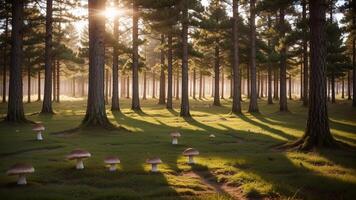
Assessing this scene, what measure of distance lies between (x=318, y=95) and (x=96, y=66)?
33.6 ft

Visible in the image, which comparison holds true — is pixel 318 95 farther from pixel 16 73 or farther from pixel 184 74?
pixel 16 73

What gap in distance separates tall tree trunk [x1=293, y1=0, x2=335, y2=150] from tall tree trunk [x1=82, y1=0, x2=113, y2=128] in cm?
945

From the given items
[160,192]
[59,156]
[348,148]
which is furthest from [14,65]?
[348,148]

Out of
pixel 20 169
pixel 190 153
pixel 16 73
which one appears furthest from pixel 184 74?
pixel 20 169

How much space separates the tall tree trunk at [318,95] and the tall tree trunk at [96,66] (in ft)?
31.0

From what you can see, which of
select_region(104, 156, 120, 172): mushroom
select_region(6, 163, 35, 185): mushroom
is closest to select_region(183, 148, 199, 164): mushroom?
select_region(104, 156, 120, 172): mushroom

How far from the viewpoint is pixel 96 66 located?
17250mm

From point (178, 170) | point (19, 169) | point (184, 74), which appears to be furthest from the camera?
point (184, 74)

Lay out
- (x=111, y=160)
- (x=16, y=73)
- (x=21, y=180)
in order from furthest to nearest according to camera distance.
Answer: (x=16, y=73) < (x=111, y=160) < (x=21, y=180)

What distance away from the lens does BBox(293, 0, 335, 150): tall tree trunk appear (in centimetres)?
1235

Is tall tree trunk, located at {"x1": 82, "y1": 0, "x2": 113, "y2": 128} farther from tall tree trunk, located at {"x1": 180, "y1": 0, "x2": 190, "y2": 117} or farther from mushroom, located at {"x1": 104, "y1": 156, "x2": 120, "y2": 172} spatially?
tall tree trunk, located at {"x1": 180, "y1": 0, "x2": 190, "y2": 117}

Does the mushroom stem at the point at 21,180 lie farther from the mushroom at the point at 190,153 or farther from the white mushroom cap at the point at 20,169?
the mushroom at the point at 190,153

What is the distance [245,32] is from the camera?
34469 millimetres

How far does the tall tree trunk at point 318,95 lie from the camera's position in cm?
1235
